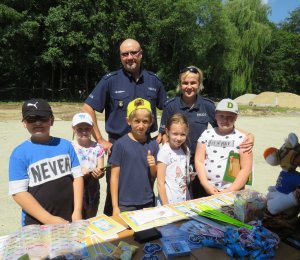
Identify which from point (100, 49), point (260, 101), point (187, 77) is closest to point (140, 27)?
point (100, 49)

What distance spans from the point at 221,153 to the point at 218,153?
0.09 feet

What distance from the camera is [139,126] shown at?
9.88ft

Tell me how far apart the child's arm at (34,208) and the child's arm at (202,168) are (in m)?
1.43

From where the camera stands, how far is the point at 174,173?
124 inches

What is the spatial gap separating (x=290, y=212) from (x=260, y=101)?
27330mm

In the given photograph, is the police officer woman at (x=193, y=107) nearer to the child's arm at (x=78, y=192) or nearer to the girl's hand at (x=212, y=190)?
the girl's hand at (x=212, y=190)

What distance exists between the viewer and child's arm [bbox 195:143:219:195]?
10.3 feet

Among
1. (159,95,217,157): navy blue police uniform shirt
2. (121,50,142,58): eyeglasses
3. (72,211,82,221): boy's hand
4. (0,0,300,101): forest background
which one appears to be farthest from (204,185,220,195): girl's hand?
(0,0,300,101): forest background

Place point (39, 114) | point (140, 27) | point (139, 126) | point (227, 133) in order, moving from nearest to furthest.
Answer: point (39, 114) → point (139, 126) → point (227, 133) → point (140, 27)

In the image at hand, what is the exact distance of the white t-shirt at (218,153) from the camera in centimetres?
317

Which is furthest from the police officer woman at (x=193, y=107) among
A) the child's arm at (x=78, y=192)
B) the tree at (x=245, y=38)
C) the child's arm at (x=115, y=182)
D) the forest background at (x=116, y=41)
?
the tree at (x=245, y=38)

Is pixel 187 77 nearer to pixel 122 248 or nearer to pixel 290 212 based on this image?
pixel 290 212

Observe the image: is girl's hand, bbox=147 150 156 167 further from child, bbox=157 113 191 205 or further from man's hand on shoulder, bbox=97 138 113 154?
man's hand on shoulder, bbox=97 138 113 154

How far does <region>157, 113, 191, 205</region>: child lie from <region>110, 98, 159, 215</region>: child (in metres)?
0.11
